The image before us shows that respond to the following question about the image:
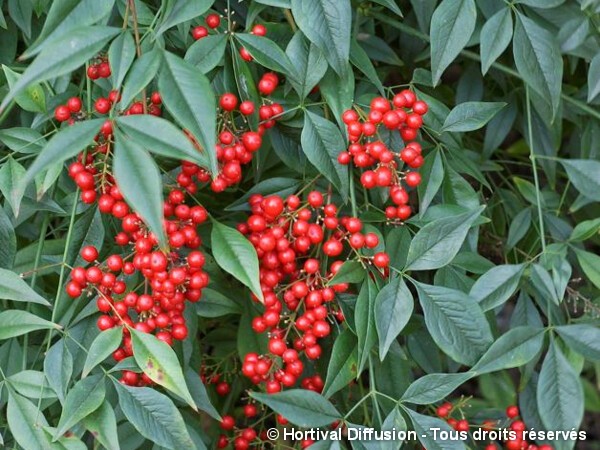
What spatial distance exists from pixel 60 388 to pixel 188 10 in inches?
22.3

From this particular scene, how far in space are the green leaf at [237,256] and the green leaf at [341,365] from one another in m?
0.18

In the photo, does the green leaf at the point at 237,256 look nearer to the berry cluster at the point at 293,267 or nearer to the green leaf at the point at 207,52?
the berry cluster at the point at 293,267

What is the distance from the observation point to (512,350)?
117cm

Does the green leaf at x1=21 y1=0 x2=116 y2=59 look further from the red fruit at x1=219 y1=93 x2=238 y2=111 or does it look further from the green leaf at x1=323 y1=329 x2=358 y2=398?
the green leaf at x1=323 y1=329 x2=358 y2=398

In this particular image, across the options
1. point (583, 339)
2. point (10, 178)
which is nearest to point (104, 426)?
point (10, 178)

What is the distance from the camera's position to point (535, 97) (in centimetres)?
141

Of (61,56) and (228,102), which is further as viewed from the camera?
(228,102)

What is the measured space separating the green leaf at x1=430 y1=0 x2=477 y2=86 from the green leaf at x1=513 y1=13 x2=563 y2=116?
0.11m

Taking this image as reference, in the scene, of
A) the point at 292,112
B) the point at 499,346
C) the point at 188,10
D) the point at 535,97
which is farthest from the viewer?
the point at 535,97

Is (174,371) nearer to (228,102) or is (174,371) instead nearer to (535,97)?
(228,102)

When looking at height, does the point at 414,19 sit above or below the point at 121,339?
above

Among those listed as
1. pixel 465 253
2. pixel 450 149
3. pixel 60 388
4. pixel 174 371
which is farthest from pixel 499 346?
pixel 60 388

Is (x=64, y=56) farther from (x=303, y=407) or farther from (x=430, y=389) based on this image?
(x=430, y=389)

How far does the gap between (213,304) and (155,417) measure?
27 cm
